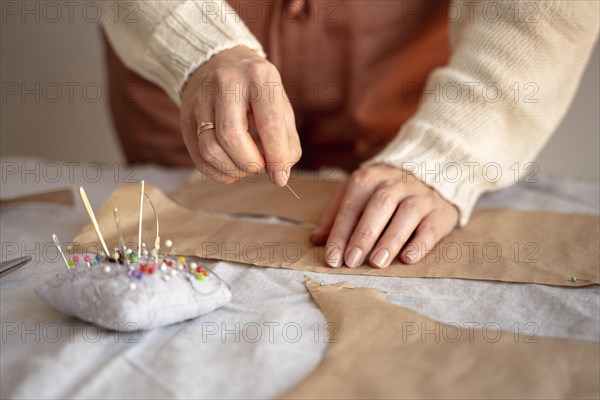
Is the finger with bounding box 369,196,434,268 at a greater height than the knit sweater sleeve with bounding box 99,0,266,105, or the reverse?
the knit sweater sleeve with bounding box 99,0,266,105

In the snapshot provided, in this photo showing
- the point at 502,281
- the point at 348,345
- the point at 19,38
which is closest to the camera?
the point at 348,345

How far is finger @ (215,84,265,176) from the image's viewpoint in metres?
0.72

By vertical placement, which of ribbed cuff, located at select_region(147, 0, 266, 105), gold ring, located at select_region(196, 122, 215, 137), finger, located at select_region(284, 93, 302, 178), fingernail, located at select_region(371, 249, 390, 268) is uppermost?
ribbed cuff, located at select_region(147, 0, 266, 105)

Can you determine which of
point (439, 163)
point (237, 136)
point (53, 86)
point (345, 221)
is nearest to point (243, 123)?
point (237, 136)

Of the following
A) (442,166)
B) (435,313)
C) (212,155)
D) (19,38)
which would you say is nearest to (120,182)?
(212,155)

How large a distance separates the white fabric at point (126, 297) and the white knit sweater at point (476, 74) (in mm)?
377

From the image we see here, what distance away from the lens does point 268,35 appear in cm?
109

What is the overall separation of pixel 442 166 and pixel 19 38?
1.62 m

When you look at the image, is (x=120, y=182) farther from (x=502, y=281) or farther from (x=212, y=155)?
(x=502, y=281)

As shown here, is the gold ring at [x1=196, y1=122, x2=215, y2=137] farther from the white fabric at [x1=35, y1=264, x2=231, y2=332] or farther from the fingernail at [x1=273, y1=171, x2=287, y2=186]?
the white fabric at [x1=35, y1=264, x2=231, y2=332]

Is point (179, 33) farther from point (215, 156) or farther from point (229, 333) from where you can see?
point (229, 333)

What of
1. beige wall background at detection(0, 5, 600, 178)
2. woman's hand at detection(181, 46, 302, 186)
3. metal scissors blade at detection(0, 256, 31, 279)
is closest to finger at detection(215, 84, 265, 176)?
woman's hand at detection(181, 46, 302, 186)

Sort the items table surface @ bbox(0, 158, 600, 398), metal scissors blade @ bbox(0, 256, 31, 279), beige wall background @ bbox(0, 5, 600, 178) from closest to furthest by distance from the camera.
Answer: table surface @ bbox(0, 158, 600, 398), metal scissors blade @ bbox(0, 256, 31, 279), beige wall background @ bbox(0, 5, 600, 178)

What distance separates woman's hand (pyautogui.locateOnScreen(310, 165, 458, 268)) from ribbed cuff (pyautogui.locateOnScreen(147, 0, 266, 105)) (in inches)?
9.7
